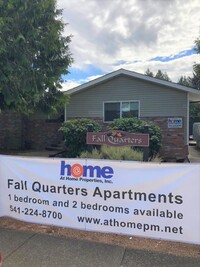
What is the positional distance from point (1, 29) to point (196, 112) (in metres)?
27.2

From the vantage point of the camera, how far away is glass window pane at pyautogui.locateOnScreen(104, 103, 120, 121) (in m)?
15.1

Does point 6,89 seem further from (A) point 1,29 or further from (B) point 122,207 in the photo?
(B) point 122,207

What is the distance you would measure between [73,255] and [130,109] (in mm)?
11419

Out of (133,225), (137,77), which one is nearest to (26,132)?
(137,77)

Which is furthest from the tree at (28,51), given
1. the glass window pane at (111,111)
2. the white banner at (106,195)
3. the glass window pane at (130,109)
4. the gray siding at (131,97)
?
the white banner at (106,195)

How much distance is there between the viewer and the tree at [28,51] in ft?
32.6

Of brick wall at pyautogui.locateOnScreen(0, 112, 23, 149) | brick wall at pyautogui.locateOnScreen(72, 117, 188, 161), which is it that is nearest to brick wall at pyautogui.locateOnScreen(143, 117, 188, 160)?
brick wall at pyautogui.locateOnScreen(72, 117, 188, 161)

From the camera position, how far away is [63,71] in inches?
546

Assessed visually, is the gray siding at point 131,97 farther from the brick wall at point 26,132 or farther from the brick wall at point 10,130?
the brick wall at point 10,130

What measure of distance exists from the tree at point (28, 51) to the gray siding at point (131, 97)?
2.39 meters

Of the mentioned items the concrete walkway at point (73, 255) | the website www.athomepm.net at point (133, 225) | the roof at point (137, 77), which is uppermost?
the roof at point (137, 77)

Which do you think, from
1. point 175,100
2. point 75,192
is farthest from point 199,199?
point 175,100

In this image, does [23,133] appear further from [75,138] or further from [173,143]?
[173,143]

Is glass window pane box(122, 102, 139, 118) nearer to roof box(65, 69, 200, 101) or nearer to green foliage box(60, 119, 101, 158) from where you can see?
roof box(65, 69, 200, 101)
